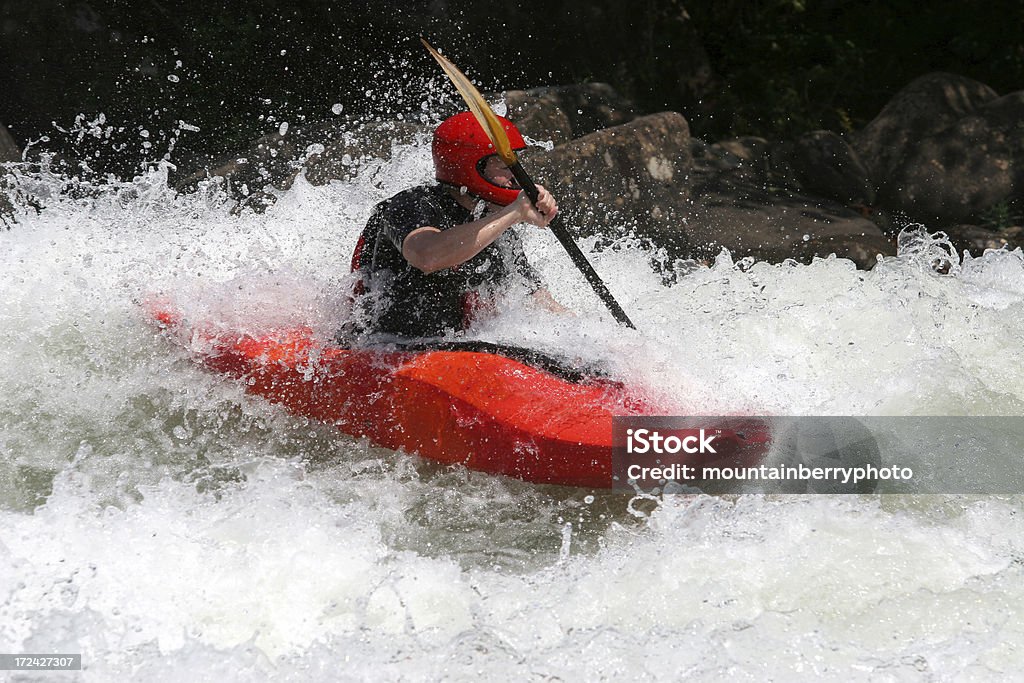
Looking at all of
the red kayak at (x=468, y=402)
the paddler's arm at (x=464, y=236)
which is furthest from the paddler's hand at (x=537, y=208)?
the red kayak at (x=468, y=402)

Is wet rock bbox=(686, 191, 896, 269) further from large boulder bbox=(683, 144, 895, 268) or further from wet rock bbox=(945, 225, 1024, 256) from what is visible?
wet rock bbox=(945, 225, 1024, 256)

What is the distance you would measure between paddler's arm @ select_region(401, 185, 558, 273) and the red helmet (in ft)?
0.42

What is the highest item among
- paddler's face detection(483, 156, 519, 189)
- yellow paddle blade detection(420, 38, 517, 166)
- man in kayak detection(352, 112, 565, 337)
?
yellow paddle blade detection(420, 38, 517, 166)

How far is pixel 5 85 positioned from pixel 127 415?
134 inches

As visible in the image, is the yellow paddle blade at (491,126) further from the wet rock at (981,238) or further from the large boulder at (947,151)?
the large boulder at (947,151)

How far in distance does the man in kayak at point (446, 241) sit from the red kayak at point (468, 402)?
0.47 feet

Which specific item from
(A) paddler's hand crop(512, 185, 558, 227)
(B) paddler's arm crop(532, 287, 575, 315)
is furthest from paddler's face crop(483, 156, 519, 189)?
(B) paddler's arm crop(532, 287, 575, 315)

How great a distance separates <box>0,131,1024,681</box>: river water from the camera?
2.67 m

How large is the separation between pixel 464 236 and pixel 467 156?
301 mm

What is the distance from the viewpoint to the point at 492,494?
3330 millimetres

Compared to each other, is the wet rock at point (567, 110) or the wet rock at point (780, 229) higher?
the wet rock at point (567, 110)

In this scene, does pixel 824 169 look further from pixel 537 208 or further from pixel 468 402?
pixel 468 402

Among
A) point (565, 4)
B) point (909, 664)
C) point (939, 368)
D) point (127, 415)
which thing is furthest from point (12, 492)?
point (565, 4)

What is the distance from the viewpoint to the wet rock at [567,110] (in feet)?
19.6
